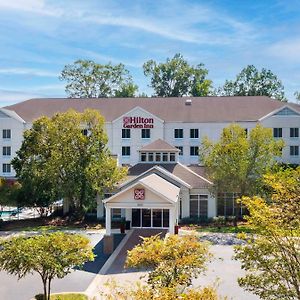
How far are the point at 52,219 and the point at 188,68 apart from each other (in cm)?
5575

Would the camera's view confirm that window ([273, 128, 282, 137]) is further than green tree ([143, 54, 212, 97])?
No

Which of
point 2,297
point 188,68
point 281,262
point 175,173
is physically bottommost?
point 2,297

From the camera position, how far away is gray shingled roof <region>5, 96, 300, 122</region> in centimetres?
5438

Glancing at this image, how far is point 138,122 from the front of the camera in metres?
53.5

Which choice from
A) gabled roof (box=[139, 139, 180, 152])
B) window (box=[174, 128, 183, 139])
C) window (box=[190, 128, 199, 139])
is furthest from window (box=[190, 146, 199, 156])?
gabled roof (box=[139, 139, 180, 152])

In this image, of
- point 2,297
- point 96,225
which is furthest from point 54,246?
point 96,225

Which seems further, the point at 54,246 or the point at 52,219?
the point at 52,219

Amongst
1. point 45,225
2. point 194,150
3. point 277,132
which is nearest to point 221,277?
point 45,225

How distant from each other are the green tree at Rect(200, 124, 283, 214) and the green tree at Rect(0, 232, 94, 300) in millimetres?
20577

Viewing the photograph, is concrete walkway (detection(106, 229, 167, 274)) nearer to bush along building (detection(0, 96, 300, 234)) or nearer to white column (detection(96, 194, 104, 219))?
white column (detection(96, 194, 104, 219))

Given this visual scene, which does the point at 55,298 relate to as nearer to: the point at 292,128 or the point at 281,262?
the point at 281,262

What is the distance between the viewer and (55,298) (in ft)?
60.7

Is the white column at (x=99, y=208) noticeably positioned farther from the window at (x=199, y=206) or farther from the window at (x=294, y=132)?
the window at (x=294, y=132)

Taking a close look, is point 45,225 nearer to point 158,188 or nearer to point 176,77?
point 158,188
